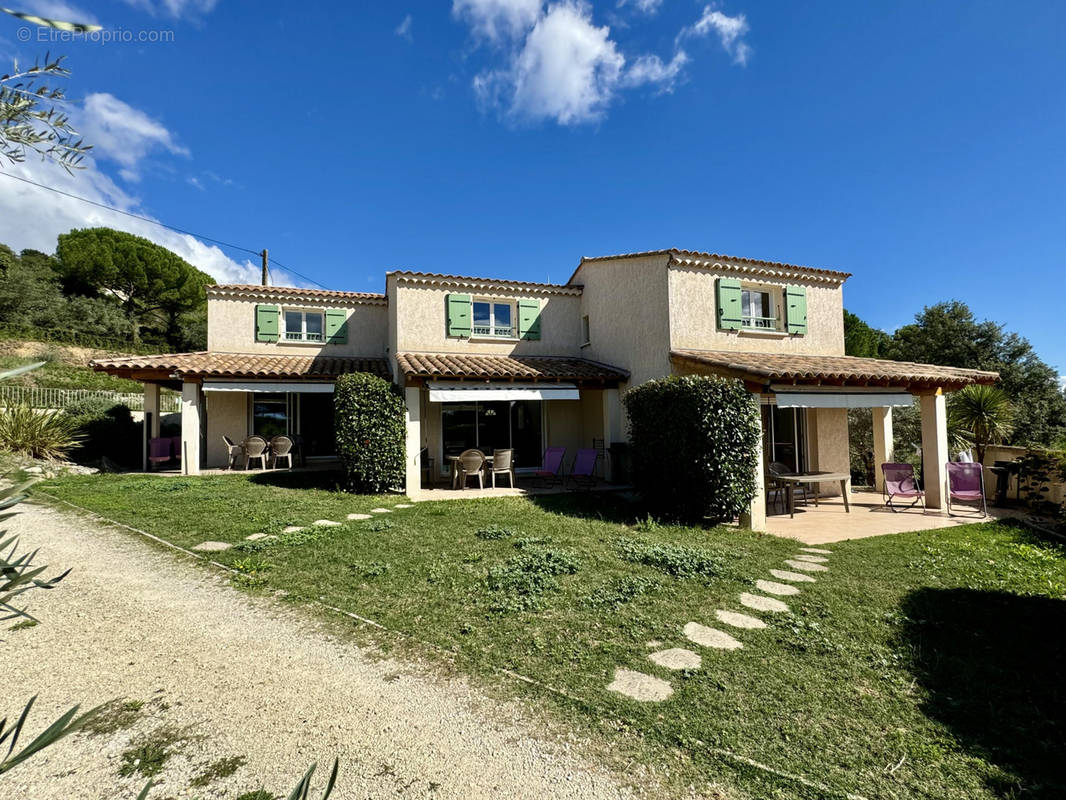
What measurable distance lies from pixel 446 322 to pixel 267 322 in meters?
8.05

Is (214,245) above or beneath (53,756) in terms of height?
above

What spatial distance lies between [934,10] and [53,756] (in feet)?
60.2

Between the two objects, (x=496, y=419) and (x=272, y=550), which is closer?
(x=272, y=550)

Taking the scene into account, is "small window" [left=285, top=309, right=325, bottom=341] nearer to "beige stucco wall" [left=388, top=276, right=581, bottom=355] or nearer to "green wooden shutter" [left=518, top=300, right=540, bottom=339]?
"beige stucco wall" [left=388, top=276, right=581, bottom=355]

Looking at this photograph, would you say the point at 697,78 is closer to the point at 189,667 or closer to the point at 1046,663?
the point at 1046,663

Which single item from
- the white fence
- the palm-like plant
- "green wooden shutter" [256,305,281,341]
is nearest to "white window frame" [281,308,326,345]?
"green wooden shutter" [256,305,281,341]

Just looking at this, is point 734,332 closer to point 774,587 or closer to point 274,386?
point 774,587

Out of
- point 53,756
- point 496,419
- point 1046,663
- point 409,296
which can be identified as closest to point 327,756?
point 53,756

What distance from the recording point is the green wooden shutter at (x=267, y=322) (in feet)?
67.3

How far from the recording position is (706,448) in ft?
35.3

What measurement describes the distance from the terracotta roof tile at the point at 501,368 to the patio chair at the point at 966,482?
9085 mm

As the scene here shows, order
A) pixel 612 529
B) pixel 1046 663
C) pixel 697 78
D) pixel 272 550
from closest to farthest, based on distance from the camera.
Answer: pixel 1046 663, pixel 272 550, pixel 612 529, pixel 697 78

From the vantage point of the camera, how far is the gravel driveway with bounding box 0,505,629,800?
346 cm

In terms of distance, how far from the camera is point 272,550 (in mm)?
8297
